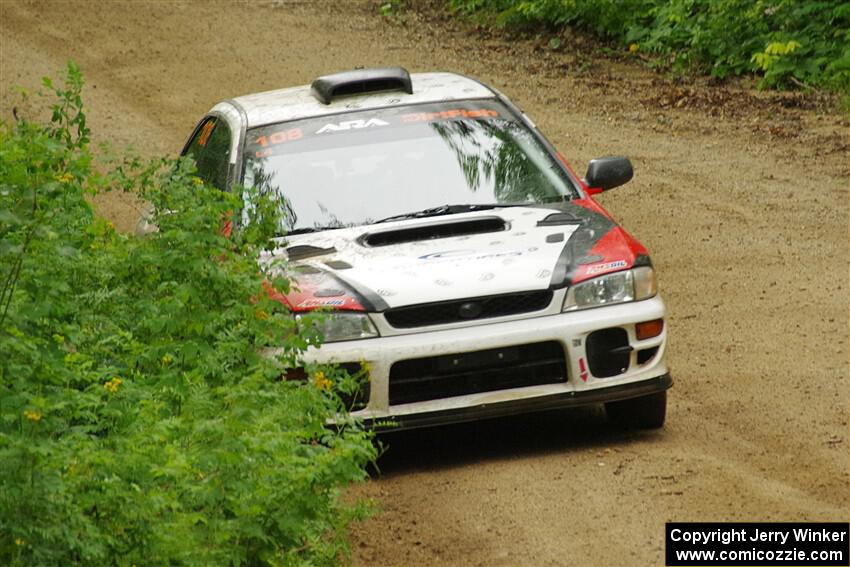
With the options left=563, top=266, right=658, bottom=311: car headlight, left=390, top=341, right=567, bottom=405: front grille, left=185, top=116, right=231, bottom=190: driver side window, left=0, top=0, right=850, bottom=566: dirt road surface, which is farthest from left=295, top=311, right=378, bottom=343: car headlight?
left=185, top=116, right=231, bottom=190: driver side window

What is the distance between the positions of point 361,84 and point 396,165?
0.80 metres

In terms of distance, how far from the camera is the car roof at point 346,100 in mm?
8656

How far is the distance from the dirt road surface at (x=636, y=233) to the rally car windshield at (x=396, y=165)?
1.20 meters

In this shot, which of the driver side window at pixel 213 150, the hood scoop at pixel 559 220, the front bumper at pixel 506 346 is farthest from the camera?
the driver side window at pixel 213 150

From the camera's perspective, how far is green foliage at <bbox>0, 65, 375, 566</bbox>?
14.9 feet

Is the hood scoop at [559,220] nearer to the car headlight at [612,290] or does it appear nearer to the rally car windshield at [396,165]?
the rally car windshield at [396,165]

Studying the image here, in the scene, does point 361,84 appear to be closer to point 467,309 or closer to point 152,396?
point 467,309

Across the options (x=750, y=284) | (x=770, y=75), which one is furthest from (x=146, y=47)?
(x=750, y=284)

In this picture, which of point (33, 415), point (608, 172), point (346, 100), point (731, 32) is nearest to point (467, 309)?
point (608, 172)

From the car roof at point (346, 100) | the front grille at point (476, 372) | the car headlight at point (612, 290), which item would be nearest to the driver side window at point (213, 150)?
the car roof at point (346, 100)

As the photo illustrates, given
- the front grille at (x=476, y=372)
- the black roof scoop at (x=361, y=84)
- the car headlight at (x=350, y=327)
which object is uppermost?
the black roof scoop at (x=361, y=84)

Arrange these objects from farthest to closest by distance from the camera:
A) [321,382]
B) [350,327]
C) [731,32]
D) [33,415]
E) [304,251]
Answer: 1. [731,32]
2. [304,251]
3. [350,327]
4. [321,382]
5. [33,415]

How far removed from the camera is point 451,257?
23.9 feet

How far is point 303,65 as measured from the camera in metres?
19.9
